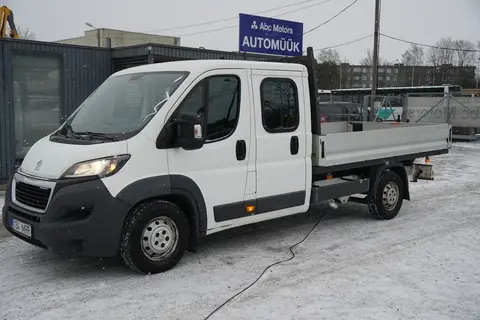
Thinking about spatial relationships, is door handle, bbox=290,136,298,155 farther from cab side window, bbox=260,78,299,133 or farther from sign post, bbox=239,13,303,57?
sign post, bbox=239,13,303,57

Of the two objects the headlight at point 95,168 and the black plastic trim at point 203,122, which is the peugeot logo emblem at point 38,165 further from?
the black plastic trim at point 203,122

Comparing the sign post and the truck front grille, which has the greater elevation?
the sign post

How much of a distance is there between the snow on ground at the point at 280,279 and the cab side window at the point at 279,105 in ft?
5.21

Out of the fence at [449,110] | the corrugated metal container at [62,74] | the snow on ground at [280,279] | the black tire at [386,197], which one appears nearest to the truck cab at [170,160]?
the snow on ground at [280,279]

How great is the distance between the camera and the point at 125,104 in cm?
563

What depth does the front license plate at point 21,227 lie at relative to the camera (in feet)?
16.2

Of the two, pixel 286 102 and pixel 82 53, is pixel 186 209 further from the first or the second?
pixel 82 53

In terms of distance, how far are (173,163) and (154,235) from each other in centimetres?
79

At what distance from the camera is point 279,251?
629 centimetres

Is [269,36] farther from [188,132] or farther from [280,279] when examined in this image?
[280,279]

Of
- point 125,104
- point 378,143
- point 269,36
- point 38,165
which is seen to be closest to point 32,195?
point 38,165

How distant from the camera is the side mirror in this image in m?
5.13

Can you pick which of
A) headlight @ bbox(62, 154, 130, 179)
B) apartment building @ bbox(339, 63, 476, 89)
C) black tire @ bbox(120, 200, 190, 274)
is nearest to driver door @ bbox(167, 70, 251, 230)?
black tire @ bbox(120, 200, 190, 274)

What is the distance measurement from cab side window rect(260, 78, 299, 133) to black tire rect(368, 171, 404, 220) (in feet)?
7.27
